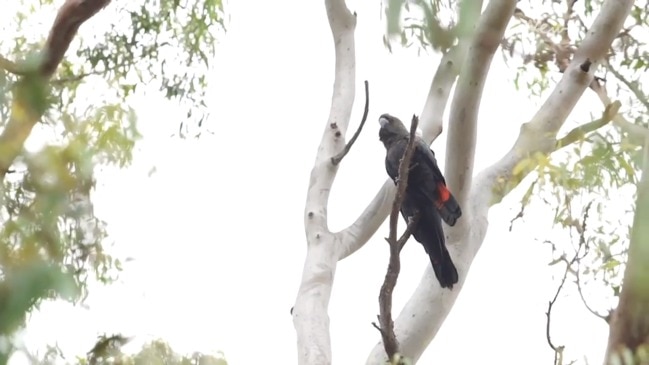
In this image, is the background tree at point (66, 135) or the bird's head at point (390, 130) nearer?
the background tree at point (66, 135)

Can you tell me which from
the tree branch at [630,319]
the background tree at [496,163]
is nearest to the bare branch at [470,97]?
the background tree at [496,163]

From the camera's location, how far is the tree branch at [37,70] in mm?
1283

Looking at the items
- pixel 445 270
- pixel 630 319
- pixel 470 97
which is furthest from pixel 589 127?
pixel 630 319

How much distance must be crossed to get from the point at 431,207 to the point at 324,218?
0.38 metres

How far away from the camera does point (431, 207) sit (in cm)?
306

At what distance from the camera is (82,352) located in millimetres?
2520

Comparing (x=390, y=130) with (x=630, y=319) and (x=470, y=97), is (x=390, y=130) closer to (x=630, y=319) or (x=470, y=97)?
(x=470, y=97)

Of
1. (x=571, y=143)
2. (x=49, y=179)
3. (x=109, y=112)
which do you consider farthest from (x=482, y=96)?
(x=49, y=179)

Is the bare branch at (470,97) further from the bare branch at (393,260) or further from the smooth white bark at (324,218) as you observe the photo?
the bare branch at (393,260)

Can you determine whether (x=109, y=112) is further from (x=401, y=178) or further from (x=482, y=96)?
(x=482, y=96)

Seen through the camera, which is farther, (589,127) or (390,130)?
(390,130)

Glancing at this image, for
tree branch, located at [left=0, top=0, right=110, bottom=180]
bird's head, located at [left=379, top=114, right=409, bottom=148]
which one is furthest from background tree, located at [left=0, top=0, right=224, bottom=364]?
bird's head, located at [left=379, top=114, right=409, bottom=148]

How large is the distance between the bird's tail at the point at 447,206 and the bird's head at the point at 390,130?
1.76ft

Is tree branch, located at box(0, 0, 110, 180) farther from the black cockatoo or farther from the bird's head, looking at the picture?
the bird's head
